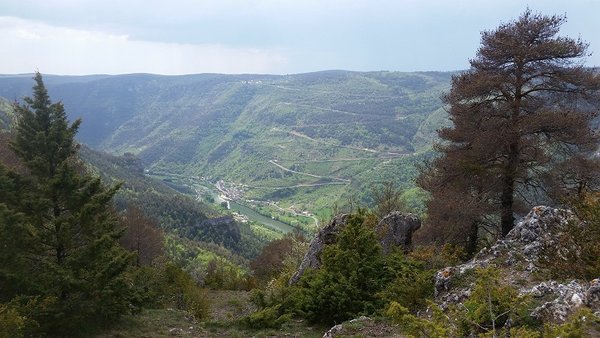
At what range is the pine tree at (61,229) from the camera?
17391mm

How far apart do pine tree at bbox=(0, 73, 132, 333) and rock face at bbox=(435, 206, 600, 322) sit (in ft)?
46.7

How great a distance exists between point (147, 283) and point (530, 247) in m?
21.9

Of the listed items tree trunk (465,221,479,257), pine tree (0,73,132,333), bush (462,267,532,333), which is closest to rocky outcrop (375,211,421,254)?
tree trunk (465,221,479,257)

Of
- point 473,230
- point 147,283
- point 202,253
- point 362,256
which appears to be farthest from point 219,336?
point 202,253

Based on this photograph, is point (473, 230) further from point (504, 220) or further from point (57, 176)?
point (57, 176)

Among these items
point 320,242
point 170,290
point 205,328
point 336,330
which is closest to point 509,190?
point 320,242

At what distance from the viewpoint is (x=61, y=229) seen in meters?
17.4

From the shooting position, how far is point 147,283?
2655 cm

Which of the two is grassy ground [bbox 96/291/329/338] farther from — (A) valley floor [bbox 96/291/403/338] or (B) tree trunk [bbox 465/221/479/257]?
(B) tree trunk [bbox 465/221/479/257]

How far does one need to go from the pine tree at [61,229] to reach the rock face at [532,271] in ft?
46.7

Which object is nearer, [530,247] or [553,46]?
[530,247]

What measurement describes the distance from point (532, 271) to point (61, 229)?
18.3m

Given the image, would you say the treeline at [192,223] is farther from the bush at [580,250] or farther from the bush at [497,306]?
the bush at [497,306]

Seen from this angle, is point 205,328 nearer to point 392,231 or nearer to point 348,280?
point 348,280
